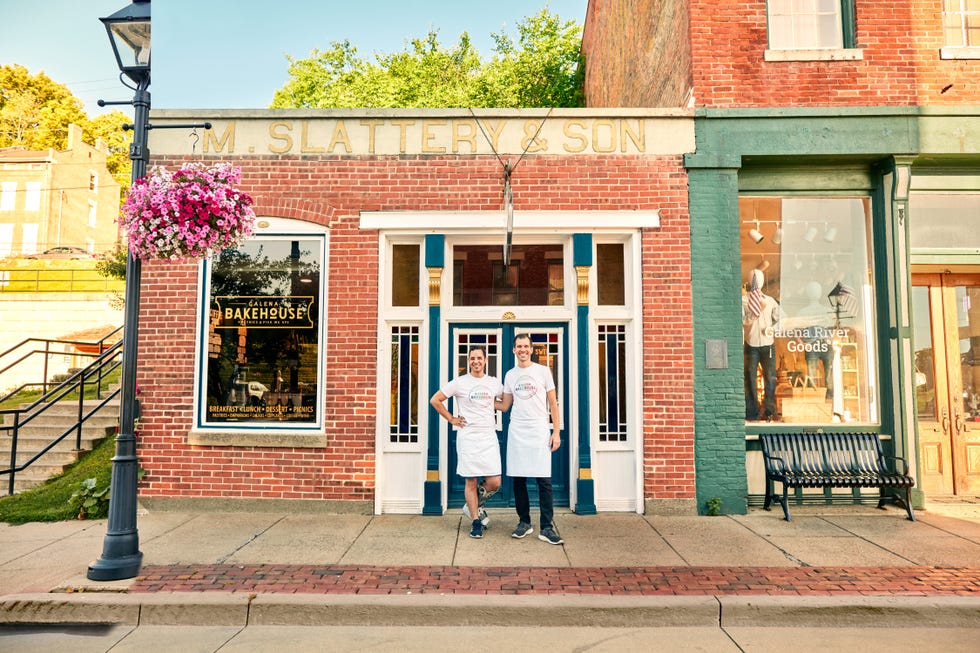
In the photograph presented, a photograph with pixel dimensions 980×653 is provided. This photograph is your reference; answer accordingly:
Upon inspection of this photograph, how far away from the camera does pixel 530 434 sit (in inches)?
250

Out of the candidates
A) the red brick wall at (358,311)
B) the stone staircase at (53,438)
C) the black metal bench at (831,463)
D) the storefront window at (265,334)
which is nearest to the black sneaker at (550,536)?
the red brick wall at (358,311)

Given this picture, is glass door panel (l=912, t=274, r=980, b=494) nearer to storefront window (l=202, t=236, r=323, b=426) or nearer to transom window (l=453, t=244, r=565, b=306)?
transom window (l=453, t=244, r=565, b=306)

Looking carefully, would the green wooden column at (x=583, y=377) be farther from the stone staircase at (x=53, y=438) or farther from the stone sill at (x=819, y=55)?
the stone staircase at (x=53, y=438)

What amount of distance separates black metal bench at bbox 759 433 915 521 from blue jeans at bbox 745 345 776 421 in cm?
33

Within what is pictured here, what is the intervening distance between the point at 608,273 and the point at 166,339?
223 inches

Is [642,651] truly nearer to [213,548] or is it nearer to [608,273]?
[213,548]

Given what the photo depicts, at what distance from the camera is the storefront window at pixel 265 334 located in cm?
769

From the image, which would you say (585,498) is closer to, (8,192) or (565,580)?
(565,580)

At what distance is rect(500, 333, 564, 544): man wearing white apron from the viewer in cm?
631

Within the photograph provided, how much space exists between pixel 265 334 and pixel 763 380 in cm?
639

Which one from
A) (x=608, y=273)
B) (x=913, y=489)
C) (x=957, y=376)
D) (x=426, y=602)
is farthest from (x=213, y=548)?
(x=957, y=376)

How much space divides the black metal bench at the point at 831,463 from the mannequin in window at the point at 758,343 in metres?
0.40

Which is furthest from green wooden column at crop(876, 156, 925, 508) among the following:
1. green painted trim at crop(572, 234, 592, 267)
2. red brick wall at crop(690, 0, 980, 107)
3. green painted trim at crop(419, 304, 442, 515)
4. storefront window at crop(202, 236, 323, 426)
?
storefront window at crop(202, 236, 323, 426)

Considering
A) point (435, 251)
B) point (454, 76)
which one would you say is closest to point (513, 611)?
point (435, 251)
